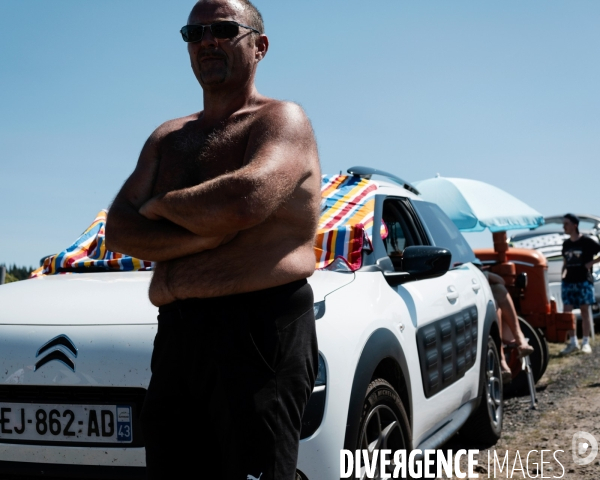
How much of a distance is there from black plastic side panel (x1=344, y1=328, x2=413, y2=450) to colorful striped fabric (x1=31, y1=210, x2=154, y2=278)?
1.27 metres

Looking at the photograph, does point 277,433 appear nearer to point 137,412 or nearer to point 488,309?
point 137,412

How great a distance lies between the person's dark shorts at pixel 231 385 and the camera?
2.19m

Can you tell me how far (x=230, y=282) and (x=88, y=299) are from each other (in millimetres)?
1264

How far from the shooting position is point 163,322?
2.33 metres

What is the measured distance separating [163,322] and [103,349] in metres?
0.70

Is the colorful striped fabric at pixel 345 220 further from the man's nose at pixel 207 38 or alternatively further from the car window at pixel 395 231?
the man's nose at pixel 207 38

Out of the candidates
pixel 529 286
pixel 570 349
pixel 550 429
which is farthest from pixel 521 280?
pixel 570 349

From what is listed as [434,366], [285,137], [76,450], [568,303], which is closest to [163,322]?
[285,137]

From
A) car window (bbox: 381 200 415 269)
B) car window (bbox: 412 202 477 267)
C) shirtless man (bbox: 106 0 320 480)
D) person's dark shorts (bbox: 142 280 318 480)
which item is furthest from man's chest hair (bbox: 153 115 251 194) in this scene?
car window (bbox: 412 202 477 267)

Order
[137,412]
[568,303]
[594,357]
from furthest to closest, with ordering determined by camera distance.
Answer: [568,303]
[594,357]
[137,412]

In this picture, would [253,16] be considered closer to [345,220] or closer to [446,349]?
[345,220]

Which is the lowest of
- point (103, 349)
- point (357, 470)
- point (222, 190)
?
point (357, 470)

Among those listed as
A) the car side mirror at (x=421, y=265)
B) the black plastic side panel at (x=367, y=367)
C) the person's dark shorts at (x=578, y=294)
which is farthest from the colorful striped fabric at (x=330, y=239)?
the person's dark shorts at (x=578, y=294)

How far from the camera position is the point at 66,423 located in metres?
2.92
